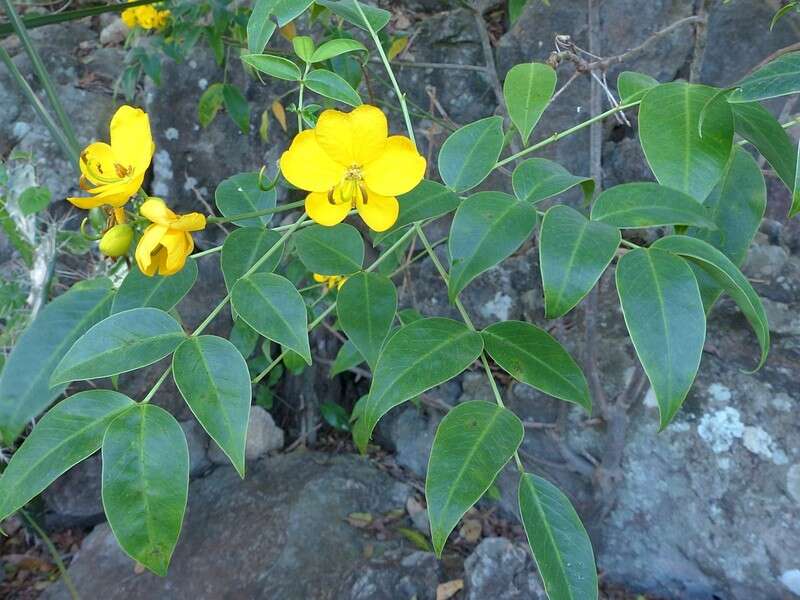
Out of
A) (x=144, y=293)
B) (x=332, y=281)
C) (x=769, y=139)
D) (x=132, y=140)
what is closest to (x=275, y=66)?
(x=132, y=140)

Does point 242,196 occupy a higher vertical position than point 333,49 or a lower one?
lower

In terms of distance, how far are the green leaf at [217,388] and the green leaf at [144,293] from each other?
0.29ft

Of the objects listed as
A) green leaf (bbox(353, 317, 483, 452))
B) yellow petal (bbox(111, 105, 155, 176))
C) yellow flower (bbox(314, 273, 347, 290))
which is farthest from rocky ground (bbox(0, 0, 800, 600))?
yellow petal (bbox(111, 105, 155, 176))

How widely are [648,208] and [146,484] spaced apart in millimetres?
465

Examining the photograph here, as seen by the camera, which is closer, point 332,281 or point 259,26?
point 259,26

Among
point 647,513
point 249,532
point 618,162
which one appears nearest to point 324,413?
point 249,532

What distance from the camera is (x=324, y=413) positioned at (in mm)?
1920

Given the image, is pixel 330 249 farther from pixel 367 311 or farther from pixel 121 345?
pixel 121 345

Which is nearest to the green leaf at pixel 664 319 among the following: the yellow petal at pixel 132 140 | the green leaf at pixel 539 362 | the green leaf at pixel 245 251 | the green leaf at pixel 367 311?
the green leaf at pixel 539 362

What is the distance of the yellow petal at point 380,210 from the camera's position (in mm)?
620

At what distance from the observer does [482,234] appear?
1.90 feet

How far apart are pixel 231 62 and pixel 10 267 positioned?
2.87 ft

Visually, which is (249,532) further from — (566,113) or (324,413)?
(566,113)

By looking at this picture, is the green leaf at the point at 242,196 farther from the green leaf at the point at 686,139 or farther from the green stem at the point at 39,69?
the green leaf at the point at 686,139
